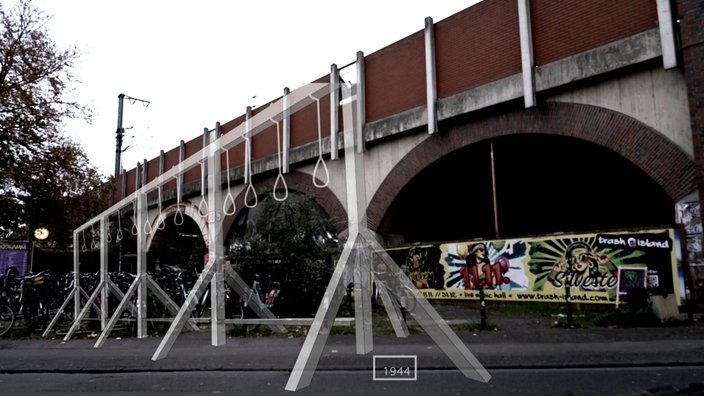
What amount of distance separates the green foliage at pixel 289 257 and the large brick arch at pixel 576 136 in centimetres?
525

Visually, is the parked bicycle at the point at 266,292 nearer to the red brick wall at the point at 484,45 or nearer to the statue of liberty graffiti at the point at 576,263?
the statue of liberty graffiti at the point at 576,263

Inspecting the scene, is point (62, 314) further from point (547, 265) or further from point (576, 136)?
point (576, 136)

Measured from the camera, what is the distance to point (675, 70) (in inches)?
447

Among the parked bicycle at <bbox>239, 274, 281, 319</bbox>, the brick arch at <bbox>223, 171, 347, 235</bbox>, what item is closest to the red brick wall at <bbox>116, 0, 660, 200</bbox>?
the brick arch at <bbox>223, 171, 347, 235</bbox>

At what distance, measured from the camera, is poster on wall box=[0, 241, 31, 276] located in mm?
23438

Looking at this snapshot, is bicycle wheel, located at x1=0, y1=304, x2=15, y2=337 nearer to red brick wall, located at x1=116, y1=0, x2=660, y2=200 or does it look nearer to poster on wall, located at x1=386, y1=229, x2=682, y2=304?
poster on wall, located at x1=386, y1=229, x2=682, y2=304

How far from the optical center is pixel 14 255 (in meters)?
23.9

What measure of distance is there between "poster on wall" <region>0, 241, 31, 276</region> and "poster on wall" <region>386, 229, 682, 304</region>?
59.5 feet

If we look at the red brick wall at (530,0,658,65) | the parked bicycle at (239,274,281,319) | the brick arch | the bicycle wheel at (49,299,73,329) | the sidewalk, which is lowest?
the sidewalk

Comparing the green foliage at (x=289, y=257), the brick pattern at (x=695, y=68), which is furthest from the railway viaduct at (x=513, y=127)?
the green foliage at (x=289, y=257)

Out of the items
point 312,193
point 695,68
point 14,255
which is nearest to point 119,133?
point 14,255

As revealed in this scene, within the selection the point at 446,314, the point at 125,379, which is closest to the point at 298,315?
the point at 446,314

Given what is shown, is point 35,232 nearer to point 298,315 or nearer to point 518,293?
point 298,315

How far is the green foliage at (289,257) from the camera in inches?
455
